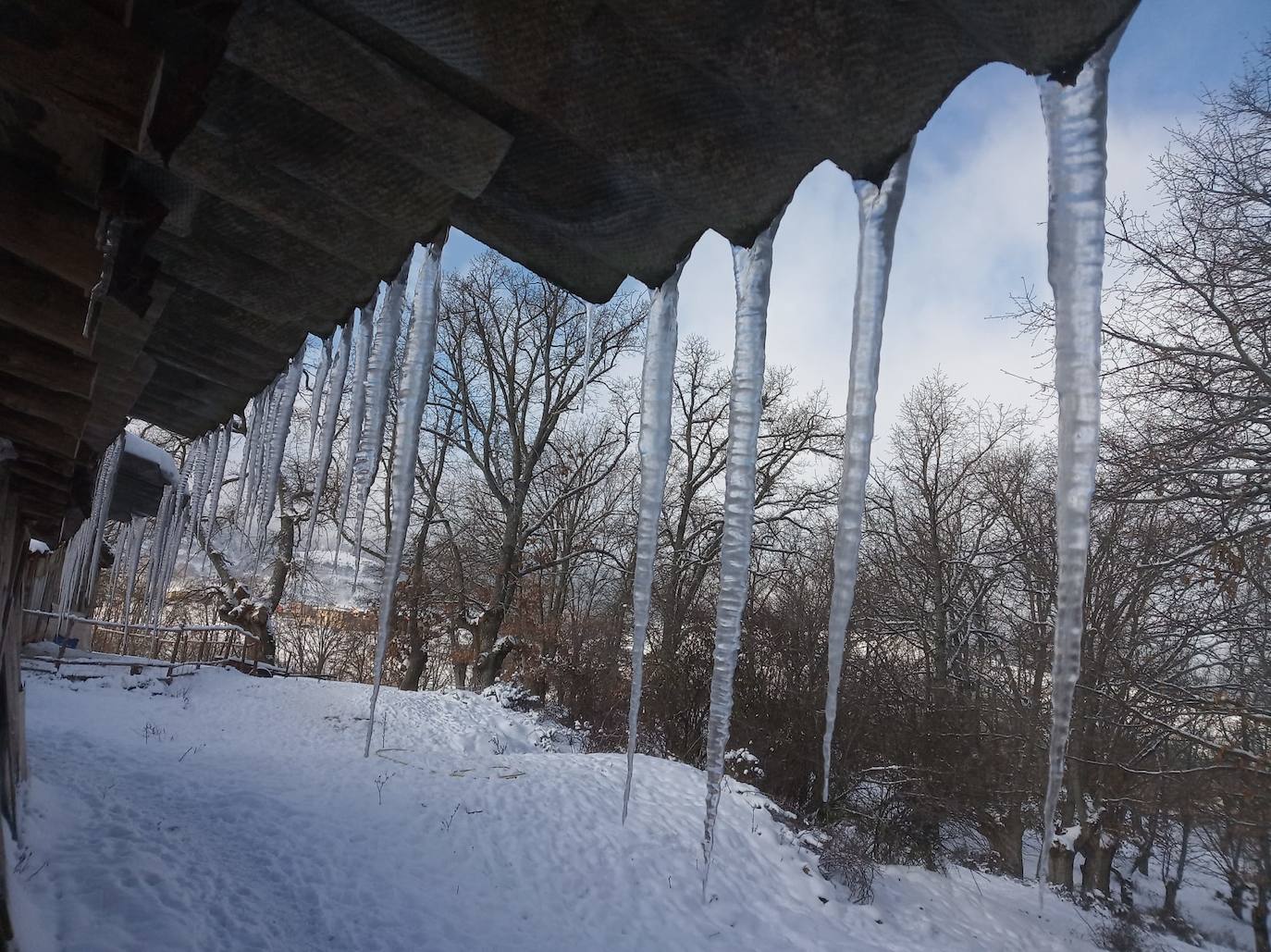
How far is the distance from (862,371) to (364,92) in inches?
53.1

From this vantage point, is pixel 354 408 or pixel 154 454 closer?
pixel 354 408

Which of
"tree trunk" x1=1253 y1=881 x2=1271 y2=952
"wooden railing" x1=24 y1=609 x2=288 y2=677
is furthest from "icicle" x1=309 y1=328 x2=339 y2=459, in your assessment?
"tree trunk" x1=1253 y1=881 x2=1271 y2=952

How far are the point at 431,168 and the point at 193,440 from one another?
416 centimetres

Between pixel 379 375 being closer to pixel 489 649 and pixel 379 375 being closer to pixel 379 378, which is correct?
pixel 379 378

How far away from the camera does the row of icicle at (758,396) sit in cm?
139

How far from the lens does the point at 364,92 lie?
1355mm

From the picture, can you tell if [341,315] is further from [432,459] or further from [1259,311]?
[432,459]

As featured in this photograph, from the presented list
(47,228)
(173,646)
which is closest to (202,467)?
(47,228)

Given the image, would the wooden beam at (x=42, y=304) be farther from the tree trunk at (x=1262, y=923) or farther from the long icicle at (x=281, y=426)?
the tree trunk at (x=1262, y=923)

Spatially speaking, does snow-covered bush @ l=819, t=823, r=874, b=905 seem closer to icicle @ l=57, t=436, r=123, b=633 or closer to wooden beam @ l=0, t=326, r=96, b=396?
icicle @ l=57, t=436, r=123, b=633

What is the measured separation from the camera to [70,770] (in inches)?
252

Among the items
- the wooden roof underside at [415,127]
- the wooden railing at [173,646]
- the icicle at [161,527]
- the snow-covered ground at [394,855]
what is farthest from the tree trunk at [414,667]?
the wooden roof underside at [415,127]

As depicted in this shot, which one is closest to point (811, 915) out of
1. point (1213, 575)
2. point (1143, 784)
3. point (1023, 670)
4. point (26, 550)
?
point (1213, 575)

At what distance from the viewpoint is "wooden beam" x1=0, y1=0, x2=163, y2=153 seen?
1.10 metres
